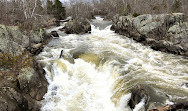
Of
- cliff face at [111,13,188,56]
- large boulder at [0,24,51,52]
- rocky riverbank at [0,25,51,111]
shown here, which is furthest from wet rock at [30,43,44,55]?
cliff face at [111,13,188,56]

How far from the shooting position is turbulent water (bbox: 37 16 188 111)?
717 centimetres

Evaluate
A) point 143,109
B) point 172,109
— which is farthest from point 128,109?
point 172,109

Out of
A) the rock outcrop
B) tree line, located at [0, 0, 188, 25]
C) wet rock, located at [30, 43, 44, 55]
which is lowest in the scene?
wet rock, located at [30, 43, 44, 55]

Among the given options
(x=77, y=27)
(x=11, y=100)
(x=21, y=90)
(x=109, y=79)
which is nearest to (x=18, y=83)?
(x=21, y=90)

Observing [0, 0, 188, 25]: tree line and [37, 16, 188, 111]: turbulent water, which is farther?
[0, 0, 188, 25]: tree line

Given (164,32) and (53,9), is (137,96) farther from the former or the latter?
(53,9)

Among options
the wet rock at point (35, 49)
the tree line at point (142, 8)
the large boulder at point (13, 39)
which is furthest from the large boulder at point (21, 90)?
the tree line at point (142, 8)

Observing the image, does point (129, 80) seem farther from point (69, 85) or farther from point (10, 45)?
point (10, 45)

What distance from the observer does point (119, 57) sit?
1184cm

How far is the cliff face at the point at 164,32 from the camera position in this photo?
12.5 metres

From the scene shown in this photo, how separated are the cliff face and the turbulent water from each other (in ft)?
3.61

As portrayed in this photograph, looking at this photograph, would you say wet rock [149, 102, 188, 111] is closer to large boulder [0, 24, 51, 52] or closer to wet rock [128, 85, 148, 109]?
wet rock [128, 85, 148, 109]

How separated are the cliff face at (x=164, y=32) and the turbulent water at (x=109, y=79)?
43.3 inches

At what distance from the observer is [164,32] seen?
14055 millimetres
